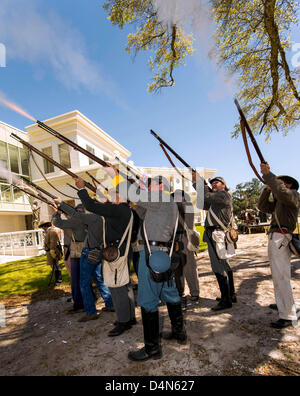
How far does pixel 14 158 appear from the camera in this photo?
1884cm

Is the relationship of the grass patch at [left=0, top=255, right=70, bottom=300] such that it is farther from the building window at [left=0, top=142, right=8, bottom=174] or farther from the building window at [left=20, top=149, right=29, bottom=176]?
the building window at [left=20, top=149, right=29, bottom=176]

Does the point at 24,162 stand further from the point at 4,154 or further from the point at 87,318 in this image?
the point at 87,318

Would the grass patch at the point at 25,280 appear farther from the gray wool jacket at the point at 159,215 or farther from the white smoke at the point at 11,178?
the gray wool jacket at the point at 159,215

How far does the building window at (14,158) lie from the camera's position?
1844cm

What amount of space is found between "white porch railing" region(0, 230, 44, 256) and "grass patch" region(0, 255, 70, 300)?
10.7 feet

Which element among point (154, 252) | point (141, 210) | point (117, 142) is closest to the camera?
point (154, 252)

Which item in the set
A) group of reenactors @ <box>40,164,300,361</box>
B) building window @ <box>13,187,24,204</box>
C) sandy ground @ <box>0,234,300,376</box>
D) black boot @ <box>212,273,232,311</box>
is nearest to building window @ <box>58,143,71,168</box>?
building window @ <box>13,187,24,204</box>

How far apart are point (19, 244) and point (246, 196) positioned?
44.0 metres

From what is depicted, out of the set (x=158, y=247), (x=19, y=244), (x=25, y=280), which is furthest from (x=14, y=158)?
(x=158, y=247)

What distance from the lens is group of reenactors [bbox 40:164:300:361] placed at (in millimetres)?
2699
